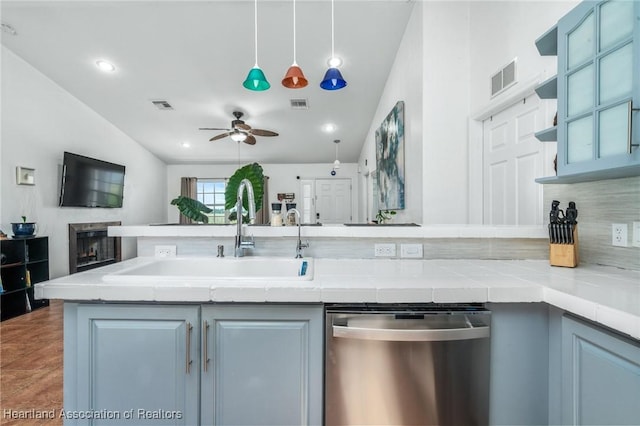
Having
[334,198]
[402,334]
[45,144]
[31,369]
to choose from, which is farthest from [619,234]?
[334,198]

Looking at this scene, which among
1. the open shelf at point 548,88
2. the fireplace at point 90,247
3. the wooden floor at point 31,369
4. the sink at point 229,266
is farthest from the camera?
the fireplace at point 90,247

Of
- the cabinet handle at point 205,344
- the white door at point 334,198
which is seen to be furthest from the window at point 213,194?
the cabinet handle at point 205,344

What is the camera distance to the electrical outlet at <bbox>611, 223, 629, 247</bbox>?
1.30 meters

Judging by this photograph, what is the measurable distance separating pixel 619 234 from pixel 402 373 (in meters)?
1.20

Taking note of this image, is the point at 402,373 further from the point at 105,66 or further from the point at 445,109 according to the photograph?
the point at 105,66

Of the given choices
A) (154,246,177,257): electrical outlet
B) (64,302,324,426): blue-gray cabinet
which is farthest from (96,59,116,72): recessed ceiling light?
(64,302,324,426): blue-gray cabinet

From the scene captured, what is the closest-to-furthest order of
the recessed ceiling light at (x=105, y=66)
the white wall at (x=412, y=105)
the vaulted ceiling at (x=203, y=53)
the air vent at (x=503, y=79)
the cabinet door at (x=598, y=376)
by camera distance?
the cabinet door at (x=598, y=376), the air vent at (x=503, y=79), the white wall at (x=412, y=105), the vaulted ceiling at (x=203, y=53), the recessed ceiling light at (x=105, y=66)

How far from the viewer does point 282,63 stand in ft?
13.1

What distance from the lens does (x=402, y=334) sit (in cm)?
102

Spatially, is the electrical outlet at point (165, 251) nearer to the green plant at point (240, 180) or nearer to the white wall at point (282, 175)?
the green plant at point (240, 180)

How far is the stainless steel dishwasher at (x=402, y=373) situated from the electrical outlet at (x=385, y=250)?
0.61 m

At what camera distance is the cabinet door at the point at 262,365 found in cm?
106

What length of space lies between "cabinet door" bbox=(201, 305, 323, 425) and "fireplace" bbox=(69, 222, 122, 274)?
4300 millimetres

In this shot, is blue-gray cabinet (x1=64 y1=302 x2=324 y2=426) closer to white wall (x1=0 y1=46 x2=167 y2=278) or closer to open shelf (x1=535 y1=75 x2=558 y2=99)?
open shelf (x1=535 y1=75 x2=558 y2=99)
